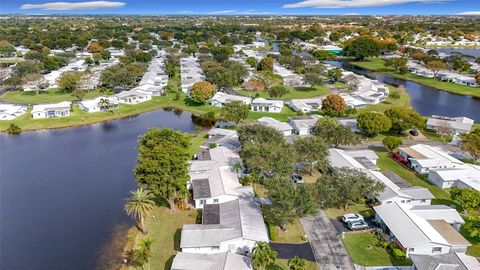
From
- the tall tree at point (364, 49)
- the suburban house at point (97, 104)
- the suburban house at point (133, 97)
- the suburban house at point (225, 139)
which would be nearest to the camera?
the suburban house at point (225, 139)

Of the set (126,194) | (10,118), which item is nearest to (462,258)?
(126,194)

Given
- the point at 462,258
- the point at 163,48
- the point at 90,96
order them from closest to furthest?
1. the point at 462,258
2. the point at 90,96
3. the point at 163,48

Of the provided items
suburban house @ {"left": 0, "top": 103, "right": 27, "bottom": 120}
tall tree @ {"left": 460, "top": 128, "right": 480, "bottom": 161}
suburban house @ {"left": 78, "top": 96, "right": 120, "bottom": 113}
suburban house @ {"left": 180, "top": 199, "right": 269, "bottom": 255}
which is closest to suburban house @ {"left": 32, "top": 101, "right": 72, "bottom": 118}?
suburban house @ {"left": 0, "top": 103, "right": 27, "bottom": 120}

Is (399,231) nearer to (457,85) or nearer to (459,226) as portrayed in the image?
(459,226)

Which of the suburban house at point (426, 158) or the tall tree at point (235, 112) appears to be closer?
the suburban house at point (426, 158)

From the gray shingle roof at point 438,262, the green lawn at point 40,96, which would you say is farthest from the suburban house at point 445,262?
the green lawn at point 40,96

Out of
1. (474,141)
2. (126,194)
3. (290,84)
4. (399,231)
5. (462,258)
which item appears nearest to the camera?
(462,258)

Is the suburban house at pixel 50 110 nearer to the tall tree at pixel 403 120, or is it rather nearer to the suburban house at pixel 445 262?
the tall tree at pixel 403 120

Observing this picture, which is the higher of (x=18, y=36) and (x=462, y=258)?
(x=18, y=36)
